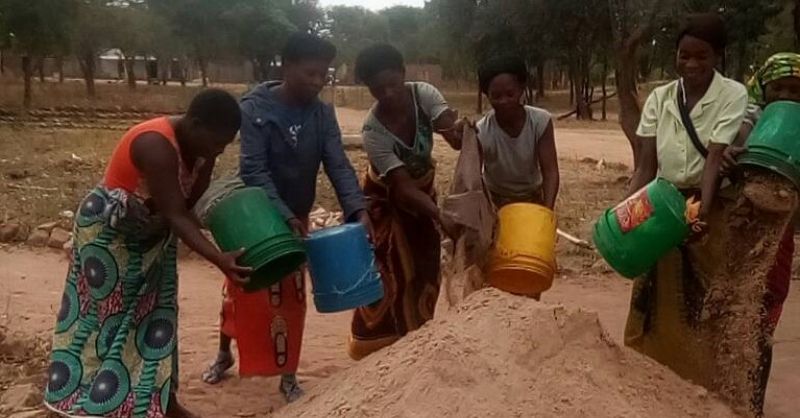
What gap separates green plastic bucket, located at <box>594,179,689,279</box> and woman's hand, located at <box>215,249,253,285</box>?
3.97 ft

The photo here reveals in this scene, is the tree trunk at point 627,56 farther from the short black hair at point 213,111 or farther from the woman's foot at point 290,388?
the short black hair at point 213,111

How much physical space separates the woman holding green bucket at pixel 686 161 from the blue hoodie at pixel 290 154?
1098 mm

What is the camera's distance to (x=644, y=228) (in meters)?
3.47

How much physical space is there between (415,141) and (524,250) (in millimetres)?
752

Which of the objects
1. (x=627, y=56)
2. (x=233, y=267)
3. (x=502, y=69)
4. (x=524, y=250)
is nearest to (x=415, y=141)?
(x=502, y=69)

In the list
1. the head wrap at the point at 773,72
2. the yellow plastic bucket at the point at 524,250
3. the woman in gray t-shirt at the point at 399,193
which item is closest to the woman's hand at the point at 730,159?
the head wrap at the point at 773,72

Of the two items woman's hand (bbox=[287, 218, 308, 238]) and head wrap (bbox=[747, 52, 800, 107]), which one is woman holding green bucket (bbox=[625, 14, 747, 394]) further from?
woman's hand (bbox=[287, 218, 308, 238])

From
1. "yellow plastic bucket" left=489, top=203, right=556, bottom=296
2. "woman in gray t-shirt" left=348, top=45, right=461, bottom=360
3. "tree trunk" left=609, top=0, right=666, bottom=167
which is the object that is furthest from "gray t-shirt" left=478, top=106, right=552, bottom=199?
"tree trunk" left=609, top=0, right=666, bottom=167

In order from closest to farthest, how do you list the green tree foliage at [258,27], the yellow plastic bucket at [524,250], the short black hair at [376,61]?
the yellow plastic bucket at [524,250], the short black hair at [376,61], the green tree foliage at [258,27]

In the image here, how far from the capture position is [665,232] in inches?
136

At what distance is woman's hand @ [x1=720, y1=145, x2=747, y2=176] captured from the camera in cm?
339

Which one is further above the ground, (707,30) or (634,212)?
(707,30)

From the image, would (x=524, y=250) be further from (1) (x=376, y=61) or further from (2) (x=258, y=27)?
(2) (x=258, y=27)

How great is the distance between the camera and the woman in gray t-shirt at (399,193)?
13.3ft
